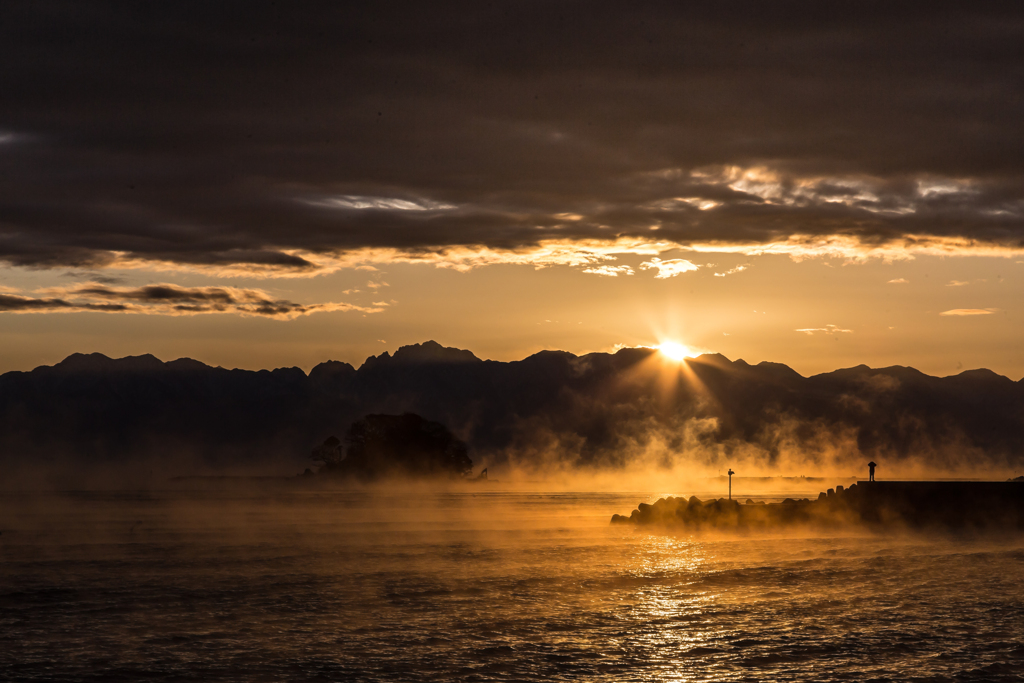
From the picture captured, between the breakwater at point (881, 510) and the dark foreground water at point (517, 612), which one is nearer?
the dark foreground water at point (517, 612)

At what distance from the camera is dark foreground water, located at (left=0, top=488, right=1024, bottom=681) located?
84.5 feet

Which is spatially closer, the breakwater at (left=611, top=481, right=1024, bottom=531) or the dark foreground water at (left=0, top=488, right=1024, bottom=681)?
the dark foreground water at (left=0, top=488, right=1024, bottom=681)

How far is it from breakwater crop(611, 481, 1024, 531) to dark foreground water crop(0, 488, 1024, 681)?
10.7m

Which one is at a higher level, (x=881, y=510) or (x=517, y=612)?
(x=517, y=612)

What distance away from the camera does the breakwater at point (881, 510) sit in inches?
3076

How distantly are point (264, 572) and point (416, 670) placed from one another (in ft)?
89.5

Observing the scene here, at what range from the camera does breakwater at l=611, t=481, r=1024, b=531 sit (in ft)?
256

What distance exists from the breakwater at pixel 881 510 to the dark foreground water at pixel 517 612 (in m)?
10.7

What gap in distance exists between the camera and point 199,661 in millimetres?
26516

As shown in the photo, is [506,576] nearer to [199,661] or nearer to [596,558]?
[596,558]

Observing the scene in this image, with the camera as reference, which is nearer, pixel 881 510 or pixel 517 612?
pixel 517 612

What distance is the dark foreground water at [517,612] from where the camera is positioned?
2575cm

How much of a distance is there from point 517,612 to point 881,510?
2224 inches

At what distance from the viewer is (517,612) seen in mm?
35156
